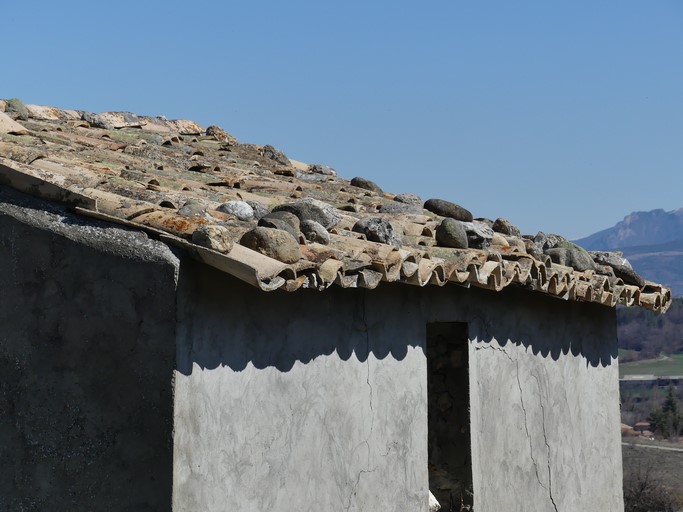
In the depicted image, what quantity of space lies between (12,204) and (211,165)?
122 inches

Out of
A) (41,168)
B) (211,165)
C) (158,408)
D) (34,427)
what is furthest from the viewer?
(211,165)

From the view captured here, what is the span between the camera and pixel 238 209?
543 cm

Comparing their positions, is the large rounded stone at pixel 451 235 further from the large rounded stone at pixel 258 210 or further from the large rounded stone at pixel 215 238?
the large rounded stone at pixel 215 238

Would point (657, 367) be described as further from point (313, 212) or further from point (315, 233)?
point (315, 233)

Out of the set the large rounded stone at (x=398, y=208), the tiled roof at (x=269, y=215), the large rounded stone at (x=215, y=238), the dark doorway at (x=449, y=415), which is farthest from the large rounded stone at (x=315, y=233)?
the large rounded stone at (x=398, y=208)

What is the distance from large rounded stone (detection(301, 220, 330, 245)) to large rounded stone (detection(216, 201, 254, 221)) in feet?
0.95

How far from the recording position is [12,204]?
4879mm

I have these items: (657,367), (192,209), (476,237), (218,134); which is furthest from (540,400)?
(657,367)

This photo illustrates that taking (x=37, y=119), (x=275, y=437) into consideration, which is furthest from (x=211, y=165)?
(x=275, y=437)

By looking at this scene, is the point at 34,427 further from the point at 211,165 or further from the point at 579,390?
the point at 579,390

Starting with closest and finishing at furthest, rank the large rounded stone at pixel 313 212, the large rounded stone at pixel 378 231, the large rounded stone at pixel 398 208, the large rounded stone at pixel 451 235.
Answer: the large rounded stone at pixel 313 212, the large rounded stone at pixel 378 231, the large rounded stone at pixel 451 235, the large rounded stone at pixel 398 208

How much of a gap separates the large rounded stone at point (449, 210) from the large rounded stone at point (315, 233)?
2.70m

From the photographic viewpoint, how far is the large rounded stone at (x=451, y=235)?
645 cm

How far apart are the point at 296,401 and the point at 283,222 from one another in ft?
2.79
